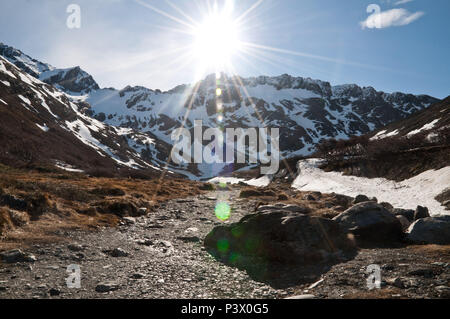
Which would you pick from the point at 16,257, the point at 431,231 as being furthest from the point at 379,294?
the point at 16,257

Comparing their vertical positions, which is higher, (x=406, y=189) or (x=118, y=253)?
(x=406, y=189)

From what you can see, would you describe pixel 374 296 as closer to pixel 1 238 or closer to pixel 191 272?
pixel 191 272

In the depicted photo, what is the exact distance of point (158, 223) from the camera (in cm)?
2050

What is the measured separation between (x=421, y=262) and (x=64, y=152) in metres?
98.7

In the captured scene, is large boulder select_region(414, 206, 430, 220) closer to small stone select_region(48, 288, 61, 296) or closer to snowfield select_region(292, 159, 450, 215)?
snowfield select_region(292, 159, 450, 215)

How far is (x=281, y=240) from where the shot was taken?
13.2 metres

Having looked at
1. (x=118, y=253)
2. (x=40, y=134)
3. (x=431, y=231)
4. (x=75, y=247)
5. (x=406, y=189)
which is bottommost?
(x=118, y=253)

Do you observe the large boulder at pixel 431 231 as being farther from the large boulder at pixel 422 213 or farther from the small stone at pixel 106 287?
the small stone at pixel 106 287

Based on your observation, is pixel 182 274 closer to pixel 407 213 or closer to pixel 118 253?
pixel 118 253

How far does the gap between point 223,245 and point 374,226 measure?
8426 millimetres

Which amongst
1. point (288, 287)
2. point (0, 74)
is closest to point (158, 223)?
point (288, 287)

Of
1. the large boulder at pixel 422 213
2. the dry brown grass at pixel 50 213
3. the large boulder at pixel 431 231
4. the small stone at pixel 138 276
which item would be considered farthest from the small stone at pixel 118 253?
the large boulder at pixel 422 213

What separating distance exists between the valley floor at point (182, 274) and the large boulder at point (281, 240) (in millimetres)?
972
